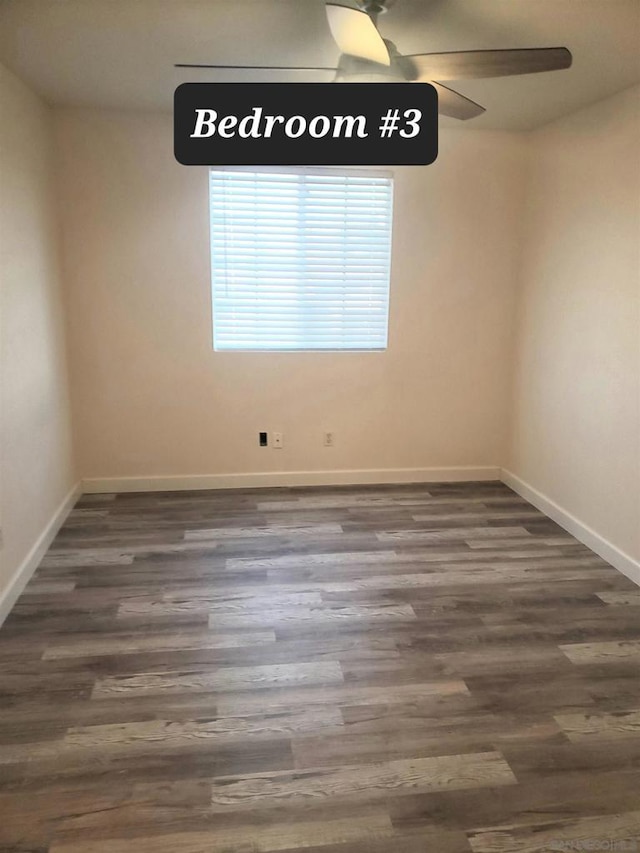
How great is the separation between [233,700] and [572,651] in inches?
54.2

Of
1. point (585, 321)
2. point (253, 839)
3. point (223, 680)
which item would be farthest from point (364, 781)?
point (585, 321)

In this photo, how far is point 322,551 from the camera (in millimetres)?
3248

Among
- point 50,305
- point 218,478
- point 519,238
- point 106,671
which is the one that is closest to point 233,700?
point 106,671

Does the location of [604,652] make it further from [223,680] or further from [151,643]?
[151,643]

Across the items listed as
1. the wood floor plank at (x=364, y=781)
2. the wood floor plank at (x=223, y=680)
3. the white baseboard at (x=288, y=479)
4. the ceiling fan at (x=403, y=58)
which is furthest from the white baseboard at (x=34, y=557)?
the ceiling fan at (x=403, y=58)

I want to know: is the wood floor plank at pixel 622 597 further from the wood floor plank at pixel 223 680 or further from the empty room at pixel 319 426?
the wood floor plank at pixel 223 680

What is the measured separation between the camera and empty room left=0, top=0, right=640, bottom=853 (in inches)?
71.8

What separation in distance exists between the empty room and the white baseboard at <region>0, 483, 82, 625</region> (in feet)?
0.07

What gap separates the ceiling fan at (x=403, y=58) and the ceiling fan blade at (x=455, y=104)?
142 millimetres

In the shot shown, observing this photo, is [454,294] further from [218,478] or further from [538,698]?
[538,698]

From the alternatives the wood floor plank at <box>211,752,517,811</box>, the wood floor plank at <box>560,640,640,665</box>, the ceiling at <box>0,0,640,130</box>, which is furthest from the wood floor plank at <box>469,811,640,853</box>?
the ceiling at <box>0,0,640,130</box>

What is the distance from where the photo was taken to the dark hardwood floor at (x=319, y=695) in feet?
5.41

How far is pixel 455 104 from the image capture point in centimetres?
249

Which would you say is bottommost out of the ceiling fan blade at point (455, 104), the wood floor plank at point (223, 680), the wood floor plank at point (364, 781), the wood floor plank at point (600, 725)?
the wood floor plank at point (364, 781)
